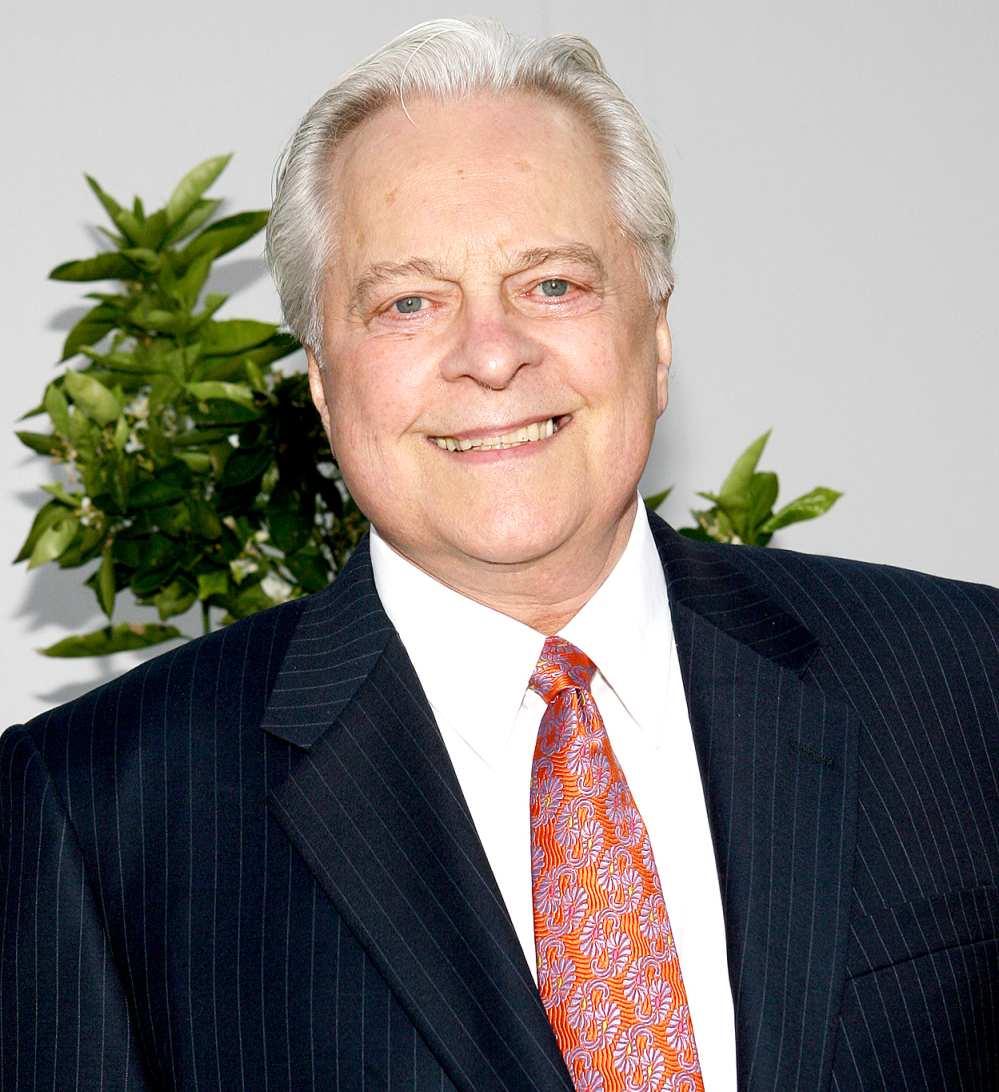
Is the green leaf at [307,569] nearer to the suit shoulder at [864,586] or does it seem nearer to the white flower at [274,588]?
the white flower at [274,588]

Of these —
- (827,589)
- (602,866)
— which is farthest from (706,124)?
(602,866)

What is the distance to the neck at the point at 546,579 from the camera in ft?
5.09

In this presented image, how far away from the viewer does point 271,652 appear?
63.7 inches

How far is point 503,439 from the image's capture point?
152 centimetres

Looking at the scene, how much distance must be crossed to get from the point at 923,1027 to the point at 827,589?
1.57 ft

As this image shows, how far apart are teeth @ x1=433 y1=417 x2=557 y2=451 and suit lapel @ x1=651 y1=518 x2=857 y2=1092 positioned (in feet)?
0.86

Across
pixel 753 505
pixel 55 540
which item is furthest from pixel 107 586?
pixel 753 505

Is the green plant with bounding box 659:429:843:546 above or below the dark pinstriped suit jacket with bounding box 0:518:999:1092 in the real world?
above

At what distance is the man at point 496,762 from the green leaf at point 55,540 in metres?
0.62

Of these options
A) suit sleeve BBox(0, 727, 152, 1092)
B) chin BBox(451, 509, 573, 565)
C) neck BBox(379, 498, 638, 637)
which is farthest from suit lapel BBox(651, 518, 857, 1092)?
suit sleeve BBox(0, 727, 152, 1092)

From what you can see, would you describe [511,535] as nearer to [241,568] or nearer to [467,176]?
[467,176]

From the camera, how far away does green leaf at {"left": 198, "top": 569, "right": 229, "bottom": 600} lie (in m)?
2.18

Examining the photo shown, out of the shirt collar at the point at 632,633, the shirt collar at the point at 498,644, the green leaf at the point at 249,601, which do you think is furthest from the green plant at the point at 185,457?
the shirt collar at the point at 632,633

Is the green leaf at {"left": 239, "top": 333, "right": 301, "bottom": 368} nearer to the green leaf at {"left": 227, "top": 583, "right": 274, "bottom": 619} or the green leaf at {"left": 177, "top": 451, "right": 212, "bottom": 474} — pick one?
the green leaf at {"left": 177, "top": 451, "right": 212, "bottom": 474}
